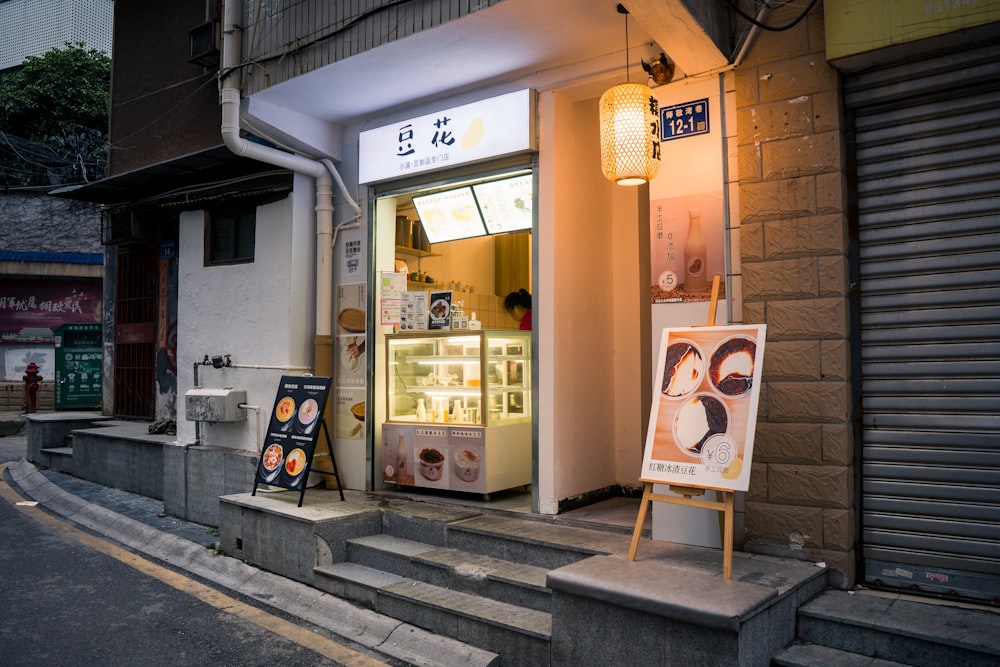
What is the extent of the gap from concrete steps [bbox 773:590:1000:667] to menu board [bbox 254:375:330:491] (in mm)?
4878

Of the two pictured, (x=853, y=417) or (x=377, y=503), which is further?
(x=377, y=503)

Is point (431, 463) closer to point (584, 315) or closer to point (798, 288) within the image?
point (584, 315)

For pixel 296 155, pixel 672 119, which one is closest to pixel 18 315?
pixel 296 155

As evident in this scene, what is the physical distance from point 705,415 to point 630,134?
239 centimetres

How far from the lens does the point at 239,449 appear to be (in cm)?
924

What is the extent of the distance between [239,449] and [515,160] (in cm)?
526

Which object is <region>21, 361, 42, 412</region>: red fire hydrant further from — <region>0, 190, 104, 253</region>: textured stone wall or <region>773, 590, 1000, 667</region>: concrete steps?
<region>773, 590, 1000, 667</region>: concrete steps

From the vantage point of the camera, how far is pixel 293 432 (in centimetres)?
766

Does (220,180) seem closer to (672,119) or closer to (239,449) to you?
(239,449)

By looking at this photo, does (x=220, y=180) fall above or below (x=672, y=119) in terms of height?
above

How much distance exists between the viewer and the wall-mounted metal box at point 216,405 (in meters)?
9.07

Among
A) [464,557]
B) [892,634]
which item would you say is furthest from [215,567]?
[892,634]

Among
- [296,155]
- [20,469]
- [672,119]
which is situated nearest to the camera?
[672,119]

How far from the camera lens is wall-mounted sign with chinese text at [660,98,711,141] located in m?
5.87
